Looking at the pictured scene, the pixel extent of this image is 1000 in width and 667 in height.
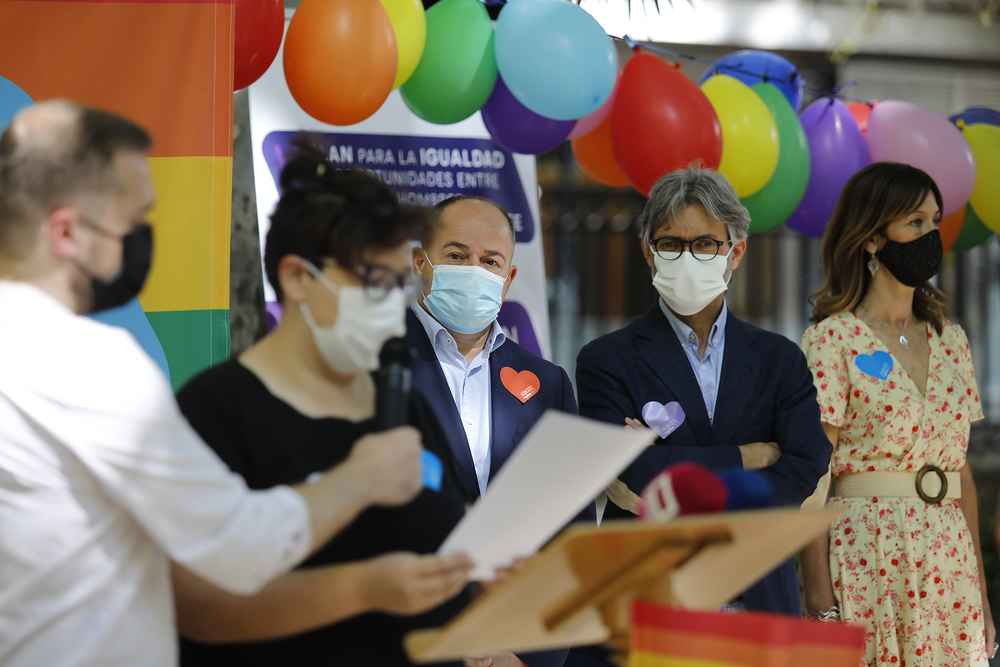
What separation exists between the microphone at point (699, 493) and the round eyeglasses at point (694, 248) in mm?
1335

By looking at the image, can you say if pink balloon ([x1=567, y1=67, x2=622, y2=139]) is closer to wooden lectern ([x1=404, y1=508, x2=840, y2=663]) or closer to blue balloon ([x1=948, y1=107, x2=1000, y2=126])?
blue balloon ([x1=948, y1=107, x2=1000, y2=126])

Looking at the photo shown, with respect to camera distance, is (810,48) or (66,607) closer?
(66,607)

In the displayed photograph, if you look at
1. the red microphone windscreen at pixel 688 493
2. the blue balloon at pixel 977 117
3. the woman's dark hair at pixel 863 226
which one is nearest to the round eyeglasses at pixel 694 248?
the woman's dark hair at pixel 863 226

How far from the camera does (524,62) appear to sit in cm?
304

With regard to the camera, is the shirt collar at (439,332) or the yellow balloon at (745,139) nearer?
the shirt collar at (439,332)

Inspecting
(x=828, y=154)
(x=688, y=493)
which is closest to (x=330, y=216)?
(x=688, y=493)

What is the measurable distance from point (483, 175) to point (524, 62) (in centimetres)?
106

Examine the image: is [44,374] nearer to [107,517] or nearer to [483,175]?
[107,517]

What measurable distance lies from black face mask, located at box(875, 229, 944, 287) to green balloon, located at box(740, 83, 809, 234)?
2.55 ft

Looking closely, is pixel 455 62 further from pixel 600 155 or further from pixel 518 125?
pixel 600 155

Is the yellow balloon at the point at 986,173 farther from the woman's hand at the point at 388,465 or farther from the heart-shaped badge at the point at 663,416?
the woman's hand at the point at 388,465

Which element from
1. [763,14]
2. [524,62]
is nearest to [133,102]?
[524,62]

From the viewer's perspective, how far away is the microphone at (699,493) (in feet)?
4.11

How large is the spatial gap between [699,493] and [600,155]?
273cm
